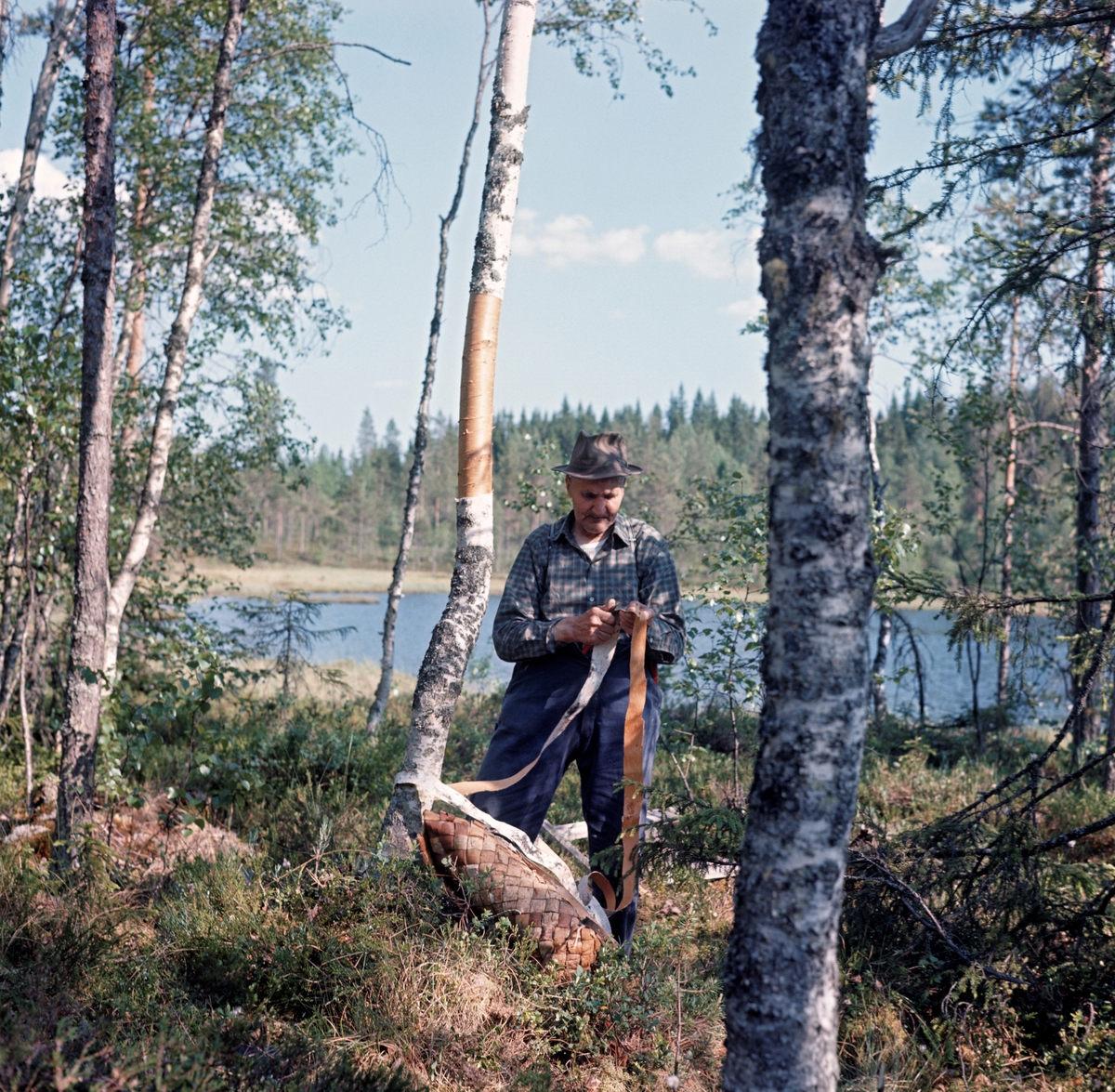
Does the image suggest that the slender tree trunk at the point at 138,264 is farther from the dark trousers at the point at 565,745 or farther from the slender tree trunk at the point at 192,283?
the dark trousers at the point at 565,745

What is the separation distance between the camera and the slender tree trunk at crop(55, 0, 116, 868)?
4750 mm

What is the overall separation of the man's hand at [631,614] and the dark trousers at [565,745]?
0.83 ft

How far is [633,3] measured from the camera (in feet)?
31.2

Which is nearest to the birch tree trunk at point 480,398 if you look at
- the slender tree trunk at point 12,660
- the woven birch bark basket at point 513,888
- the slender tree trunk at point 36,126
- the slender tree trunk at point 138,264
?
the woven birch bark basket at point 513,888

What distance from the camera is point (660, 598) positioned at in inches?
160

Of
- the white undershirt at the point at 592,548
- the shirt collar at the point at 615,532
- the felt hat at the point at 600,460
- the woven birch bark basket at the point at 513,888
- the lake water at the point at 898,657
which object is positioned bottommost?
the lake water at the point at 898,657

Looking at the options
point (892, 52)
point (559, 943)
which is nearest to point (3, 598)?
point (559, 943)

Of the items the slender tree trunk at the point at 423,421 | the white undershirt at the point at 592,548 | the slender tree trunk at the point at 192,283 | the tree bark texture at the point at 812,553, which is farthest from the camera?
the slender tree trunk at the point at 423,421

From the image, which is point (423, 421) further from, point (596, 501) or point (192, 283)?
point (596, 501)

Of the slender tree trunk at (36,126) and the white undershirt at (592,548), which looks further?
the slender tree trunk at (36,126)

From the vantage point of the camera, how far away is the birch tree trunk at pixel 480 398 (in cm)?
424

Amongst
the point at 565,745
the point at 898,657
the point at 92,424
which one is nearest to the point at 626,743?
the point at 565,745

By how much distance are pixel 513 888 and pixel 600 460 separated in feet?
6.14

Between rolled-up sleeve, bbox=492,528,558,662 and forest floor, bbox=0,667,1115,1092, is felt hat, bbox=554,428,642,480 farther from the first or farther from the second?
forest floor, bbox=0,667,1115,1092
